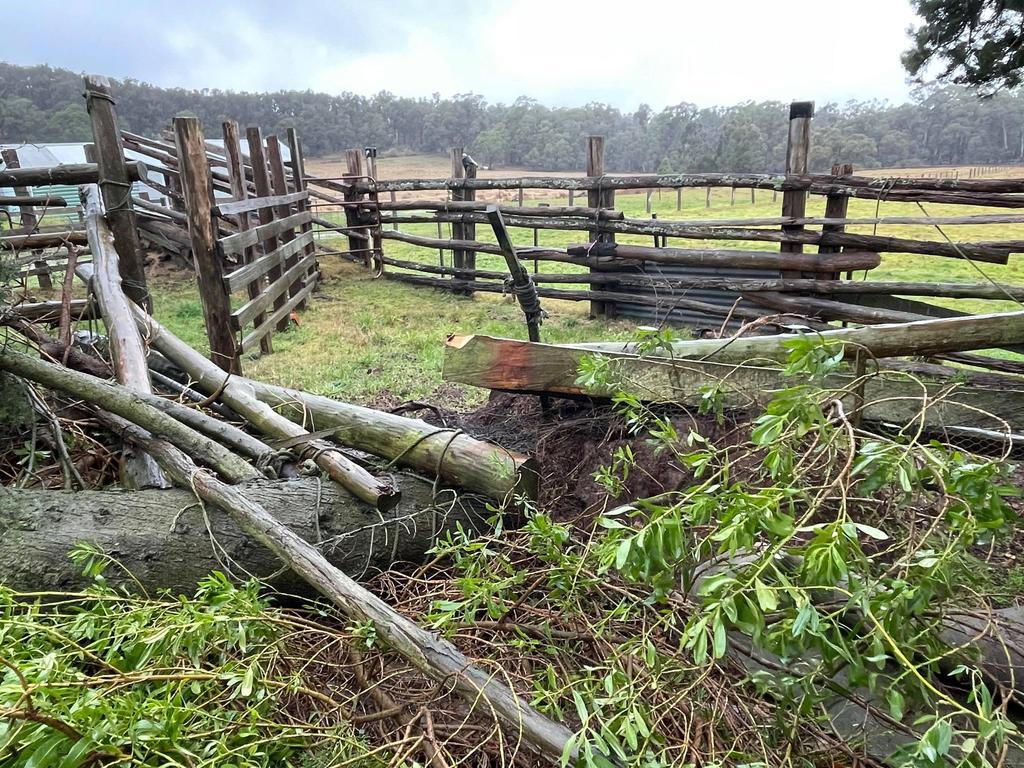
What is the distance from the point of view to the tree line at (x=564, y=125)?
48.9 feet

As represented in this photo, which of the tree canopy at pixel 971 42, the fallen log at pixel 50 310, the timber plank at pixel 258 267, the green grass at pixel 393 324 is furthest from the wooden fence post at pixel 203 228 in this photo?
the tree canopy at pixel 971 42

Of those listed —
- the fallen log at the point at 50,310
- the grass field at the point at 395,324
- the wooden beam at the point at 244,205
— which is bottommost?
the grass field at the point at 395,324

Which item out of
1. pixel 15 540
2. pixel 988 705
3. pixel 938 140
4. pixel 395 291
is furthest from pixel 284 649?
pixel 938 140

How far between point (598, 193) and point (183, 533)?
24.2 feet

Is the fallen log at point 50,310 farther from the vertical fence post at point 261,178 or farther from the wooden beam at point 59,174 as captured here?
the vertical fence post at point 261,178

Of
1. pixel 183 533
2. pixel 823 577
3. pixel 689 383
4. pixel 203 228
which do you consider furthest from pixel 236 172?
pixel 823 577

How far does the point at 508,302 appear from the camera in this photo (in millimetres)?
9938

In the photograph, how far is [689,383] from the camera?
9.46 ft

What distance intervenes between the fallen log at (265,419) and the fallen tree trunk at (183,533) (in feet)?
0.30

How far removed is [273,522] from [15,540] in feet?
2.93

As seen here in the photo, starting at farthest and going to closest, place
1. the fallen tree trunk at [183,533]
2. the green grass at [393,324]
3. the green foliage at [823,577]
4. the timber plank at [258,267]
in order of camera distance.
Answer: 1. the green grass at [393,324]
2. the timber plank at [258,267]
3. the fallen tree trunk at [183,533]
4. the green foliage at [823,577]

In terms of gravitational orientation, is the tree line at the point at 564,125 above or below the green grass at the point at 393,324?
above

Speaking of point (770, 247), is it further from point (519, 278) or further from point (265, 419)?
point (265, 419)

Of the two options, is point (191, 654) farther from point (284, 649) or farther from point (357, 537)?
point (357, 537)
